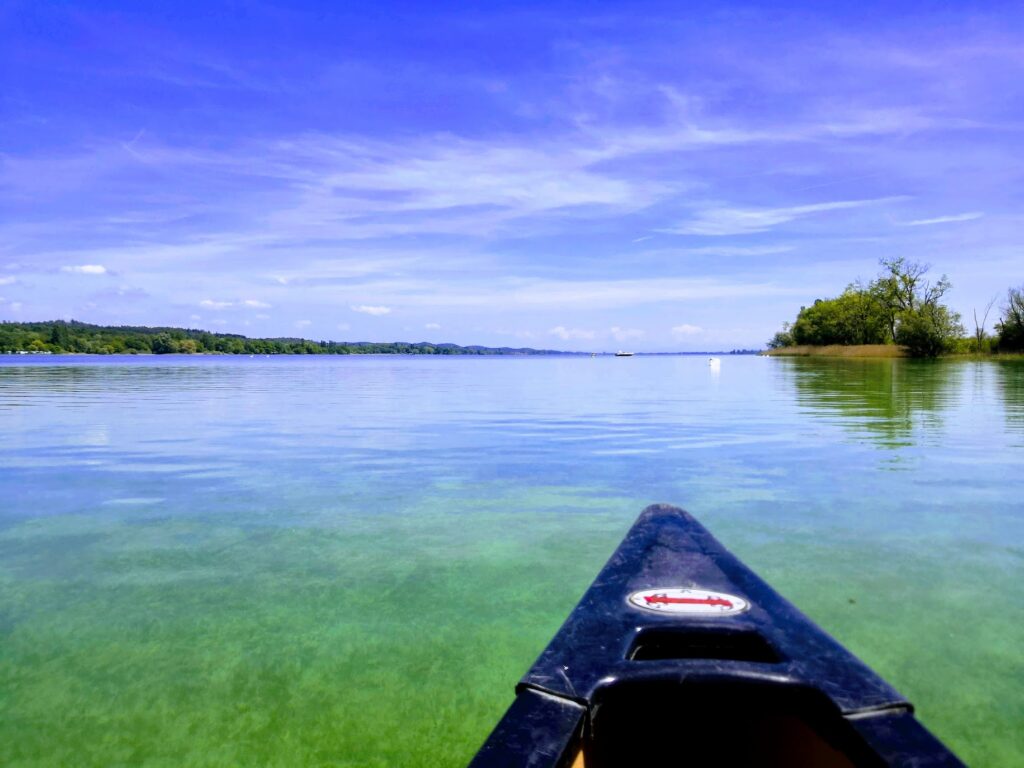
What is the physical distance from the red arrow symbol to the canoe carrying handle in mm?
254

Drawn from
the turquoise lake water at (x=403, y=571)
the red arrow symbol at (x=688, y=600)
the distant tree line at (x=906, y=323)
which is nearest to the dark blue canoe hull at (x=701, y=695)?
the red arrow symbol at (x=688, y=600)

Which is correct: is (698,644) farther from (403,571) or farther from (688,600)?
(403,571)

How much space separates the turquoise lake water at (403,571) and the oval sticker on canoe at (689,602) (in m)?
1.11

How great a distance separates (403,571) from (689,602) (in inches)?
127

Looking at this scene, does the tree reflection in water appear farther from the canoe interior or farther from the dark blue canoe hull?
the canoe interior

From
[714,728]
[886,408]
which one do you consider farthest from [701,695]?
[886,408]

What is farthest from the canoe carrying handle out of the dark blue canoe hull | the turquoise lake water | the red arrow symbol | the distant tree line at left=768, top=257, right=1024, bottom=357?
the distant tree line at left=768, top=257, right=1024, bottom=357

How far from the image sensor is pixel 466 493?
8.74m

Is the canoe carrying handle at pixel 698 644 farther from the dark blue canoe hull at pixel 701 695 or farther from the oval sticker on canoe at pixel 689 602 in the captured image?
the oval sticker on canoe at pixel 689 602

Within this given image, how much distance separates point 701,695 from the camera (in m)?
2.42

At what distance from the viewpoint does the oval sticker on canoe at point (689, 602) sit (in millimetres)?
3043

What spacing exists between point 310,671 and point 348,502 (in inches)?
171

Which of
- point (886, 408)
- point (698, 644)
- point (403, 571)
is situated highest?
point (698, 644)

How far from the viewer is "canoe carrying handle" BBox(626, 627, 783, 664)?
2.80 metres
